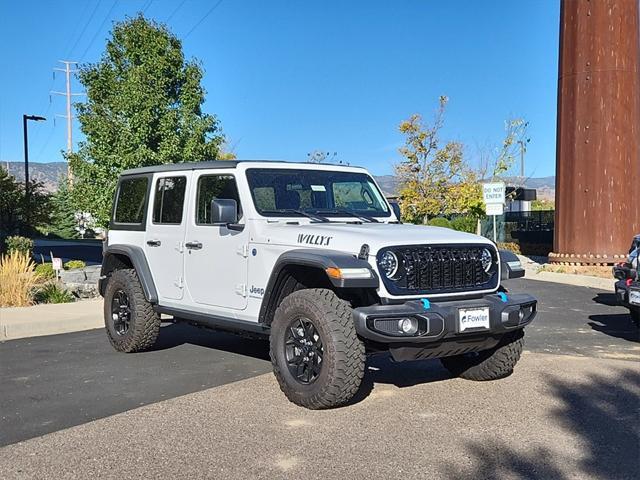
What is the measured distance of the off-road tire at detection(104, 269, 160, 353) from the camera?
7191 mm

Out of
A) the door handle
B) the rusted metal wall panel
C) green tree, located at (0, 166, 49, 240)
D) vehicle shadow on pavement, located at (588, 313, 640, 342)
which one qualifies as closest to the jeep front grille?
the door handle

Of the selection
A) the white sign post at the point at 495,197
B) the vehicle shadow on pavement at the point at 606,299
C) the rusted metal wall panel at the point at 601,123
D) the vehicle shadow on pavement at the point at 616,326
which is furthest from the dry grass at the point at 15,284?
the rusted metal wall panel at the point at 601,123

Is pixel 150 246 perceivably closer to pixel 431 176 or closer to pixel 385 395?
pixel 385 395

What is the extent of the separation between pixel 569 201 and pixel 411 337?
15352mm

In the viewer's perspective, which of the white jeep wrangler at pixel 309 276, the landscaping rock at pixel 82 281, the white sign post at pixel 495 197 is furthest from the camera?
the white sign post at pixel 495 197

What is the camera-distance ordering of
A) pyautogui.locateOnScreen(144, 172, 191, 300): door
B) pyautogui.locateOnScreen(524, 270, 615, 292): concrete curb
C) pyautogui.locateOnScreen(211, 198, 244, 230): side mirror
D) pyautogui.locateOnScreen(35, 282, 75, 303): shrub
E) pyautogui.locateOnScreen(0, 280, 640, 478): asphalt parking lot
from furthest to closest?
pyautogui.locateOnScreen(524, 270, 615, 292): concrete curb, pyautogui.locateOnScreen(35, 282, 75, 303): shrub, pyautogui.locateOnScreen(144, 172, 191, 300): door, pyautogui.locateOnScreen(211, 198, 244, 230): side mirror, pyautogui.locateOnScreen(0, 280, 640, 478): asphalt parking lot

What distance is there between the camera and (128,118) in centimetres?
1658

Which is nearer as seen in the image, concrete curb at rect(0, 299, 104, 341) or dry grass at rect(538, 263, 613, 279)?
concrete curb at rect(0, 299, 104, 341)

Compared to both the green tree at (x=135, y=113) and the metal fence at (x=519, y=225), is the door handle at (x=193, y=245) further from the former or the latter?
the metal fence at (x=519, y=225)

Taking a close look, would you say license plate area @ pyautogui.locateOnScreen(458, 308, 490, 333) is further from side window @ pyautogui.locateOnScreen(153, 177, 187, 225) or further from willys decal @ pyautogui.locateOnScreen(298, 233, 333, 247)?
side window @ pyautogui.locateOnScreen(153, 177, 187, 225)

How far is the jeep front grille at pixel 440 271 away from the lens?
205 inches

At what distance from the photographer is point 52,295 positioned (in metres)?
11.9

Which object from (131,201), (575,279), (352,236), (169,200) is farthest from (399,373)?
(575,279)

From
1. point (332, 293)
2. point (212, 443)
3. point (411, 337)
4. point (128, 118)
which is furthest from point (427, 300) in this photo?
point (128, 118)
